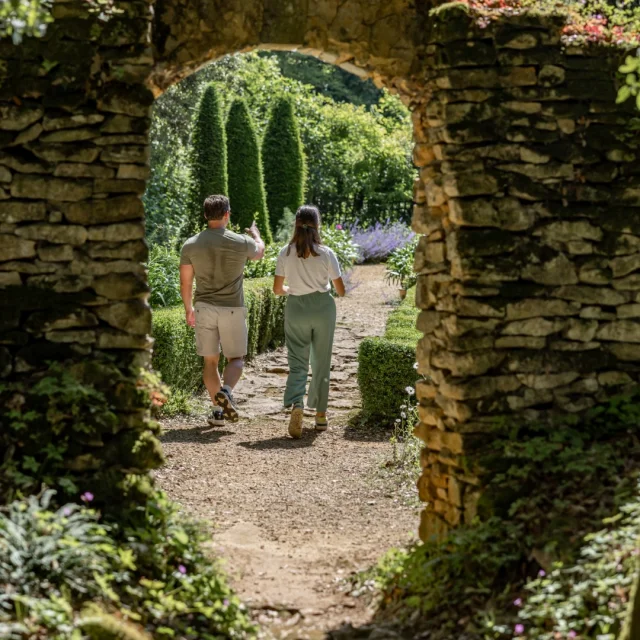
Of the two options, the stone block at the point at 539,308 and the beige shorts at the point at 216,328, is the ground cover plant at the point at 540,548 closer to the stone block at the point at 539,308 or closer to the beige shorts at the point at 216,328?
the stone block at the point at 539,308

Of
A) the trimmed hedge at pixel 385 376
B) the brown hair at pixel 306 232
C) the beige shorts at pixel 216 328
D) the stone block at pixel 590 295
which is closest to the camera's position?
the stone block at pixel 590 295

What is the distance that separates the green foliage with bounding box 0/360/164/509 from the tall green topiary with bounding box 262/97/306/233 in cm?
1447

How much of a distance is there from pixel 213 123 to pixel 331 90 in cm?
1608

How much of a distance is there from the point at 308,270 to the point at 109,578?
4.18m

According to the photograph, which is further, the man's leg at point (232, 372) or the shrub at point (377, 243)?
the shrub at point (377, 243)

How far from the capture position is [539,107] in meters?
5.12

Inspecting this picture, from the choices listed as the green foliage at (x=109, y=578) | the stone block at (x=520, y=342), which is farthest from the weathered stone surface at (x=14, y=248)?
the stone block at (x=520, y=342)

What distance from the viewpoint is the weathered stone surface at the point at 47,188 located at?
4836 millimetres

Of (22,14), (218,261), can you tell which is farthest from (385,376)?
(22,14)

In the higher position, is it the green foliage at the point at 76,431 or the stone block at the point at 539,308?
the stone block at the point at 539,308

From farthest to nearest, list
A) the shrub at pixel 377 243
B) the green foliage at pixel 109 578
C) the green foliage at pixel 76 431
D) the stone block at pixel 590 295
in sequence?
the shrub at pixel 377 243 < the stone block at pixel 590 295 < the green foliage at pixel 76 431 < the green foliage at pixel 109 578

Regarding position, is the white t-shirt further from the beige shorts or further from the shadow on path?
the shadow on path

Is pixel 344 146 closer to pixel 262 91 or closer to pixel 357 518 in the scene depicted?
pixel 262 91

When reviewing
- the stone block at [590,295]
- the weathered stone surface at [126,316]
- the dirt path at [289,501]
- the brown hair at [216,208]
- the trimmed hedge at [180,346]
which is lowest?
the dirt path at [289,501]
